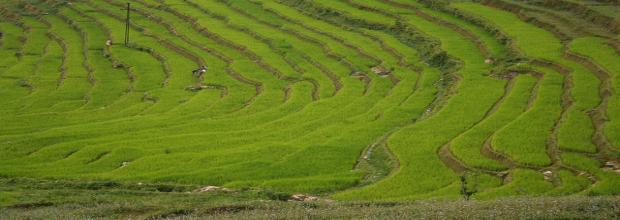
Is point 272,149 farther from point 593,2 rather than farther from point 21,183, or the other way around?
point 593,2

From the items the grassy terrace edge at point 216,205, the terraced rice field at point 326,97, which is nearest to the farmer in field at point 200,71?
the terraced rice field at point 326,97

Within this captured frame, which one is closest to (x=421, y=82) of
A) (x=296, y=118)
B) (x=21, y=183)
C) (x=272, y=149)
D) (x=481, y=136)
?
(x=296, y=118)

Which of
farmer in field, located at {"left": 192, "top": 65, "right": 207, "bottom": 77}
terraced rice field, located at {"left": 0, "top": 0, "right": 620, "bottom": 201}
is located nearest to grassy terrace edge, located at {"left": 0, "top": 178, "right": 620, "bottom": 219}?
terraced rice field, located at {"left": 0, "top": 0, "right": 620, "bottom": 201}

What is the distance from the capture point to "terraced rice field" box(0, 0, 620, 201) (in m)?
27.3

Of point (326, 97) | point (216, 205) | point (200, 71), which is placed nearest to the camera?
point (216, 205)

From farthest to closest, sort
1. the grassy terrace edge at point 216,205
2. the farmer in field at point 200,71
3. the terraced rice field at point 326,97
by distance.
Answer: the farmer in field at point 200,71
the terraced rice field at point 326,97
the grassy terrace edge at point 216,205

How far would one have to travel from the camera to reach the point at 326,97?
4103 centimetres

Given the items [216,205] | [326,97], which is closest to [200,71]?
[326,97]

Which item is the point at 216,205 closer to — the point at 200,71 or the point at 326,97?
the point at 326,97

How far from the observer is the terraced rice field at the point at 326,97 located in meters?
27.3

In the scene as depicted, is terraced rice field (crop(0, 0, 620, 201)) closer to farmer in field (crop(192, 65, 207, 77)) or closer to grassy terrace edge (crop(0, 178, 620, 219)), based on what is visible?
farmer in field (crop(192, 65, 207, 77))

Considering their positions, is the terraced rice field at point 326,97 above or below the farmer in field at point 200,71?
above

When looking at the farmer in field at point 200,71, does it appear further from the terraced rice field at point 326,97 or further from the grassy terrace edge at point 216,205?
the grassy terrace edge at point 216,205

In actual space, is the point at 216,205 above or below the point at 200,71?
above
